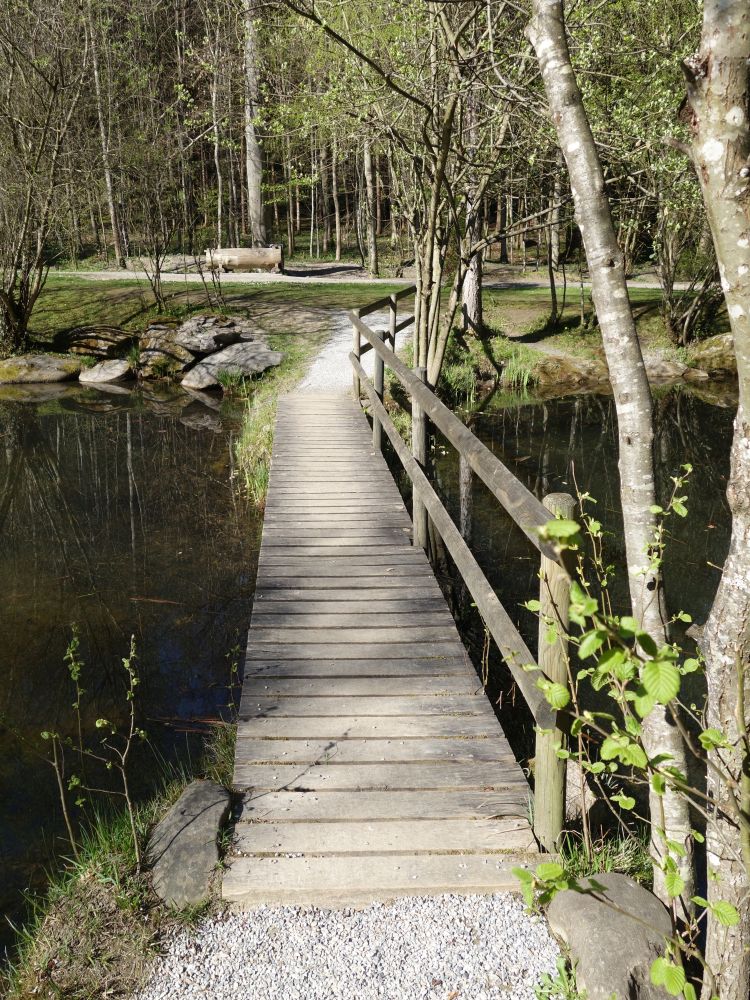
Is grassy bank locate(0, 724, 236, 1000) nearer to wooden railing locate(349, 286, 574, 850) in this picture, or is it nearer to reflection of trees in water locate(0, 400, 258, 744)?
wooden railing locate(349, 286, 574, 850)

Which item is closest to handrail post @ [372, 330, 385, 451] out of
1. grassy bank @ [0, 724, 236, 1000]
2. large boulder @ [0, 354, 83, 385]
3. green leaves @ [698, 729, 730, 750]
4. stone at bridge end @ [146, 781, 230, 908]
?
stone at bridge end @ [146, 781, 230, 908]

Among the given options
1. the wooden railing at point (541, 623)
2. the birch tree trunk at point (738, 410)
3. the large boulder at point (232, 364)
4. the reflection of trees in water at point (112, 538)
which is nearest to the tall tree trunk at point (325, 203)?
the large boulder at point (232, 364)

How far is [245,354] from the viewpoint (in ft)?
44.6

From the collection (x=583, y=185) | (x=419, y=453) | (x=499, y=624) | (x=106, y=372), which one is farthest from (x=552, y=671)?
(x=106, y=372)

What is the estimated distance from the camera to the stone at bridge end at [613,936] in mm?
2029

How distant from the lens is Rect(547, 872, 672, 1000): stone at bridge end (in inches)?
79.9

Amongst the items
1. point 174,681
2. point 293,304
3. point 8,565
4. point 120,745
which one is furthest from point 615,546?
point 293,304

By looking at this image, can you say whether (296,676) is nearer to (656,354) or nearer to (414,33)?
(414,33)

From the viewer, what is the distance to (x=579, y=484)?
29.3 feet

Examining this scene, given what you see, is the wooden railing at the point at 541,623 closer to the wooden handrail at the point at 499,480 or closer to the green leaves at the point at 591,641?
the wooden handrail at the point at 499,480

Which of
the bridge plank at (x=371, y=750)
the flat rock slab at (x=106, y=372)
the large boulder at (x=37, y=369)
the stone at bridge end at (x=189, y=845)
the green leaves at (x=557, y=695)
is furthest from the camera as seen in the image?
the flat rock slab at (x=106, y=372)

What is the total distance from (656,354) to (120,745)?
42.3 feet

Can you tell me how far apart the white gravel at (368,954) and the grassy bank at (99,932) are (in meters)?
0.08

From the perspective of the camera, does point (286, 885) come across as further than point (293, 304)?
No
